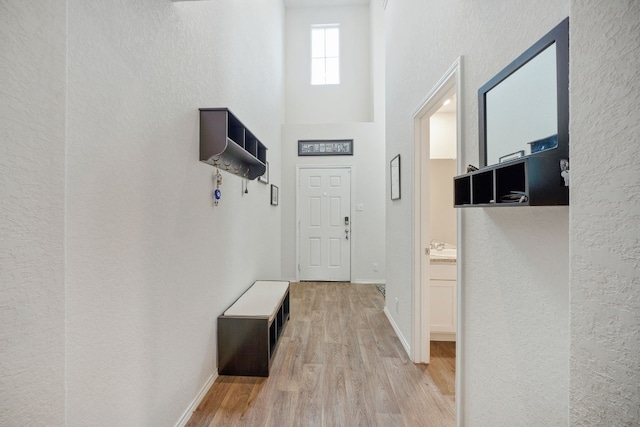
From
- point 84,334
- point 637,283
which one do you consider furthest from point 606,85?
point 84,334

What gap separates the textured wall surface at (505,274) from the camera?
86cm

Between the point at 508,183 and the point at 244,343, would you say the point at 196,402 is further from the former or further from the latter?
the point at 508,183

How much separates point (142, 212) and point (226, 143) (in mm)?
712

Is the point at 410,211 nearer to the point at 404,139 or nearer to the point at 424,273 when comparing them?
the point at 424,273

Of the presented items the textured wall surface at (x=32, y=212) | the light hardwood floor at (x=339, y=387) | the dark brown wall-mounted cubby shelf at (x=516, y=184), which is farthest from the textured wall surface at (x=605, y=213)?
the light hardwood floor at (x=339, y=387)

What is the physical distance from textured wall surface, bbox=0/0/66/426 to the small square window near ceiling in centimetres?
503

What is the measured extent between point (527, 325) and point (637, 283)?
671 mm

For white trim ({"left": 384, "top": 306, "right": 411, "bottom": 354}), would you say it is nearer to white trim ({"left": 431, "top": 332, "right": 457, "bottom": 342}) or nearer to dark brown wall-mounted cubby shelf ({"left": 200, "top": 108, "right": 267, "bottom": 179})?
white trim ({"left": 431, "top": 332, "right": 457, "bottom": 342})

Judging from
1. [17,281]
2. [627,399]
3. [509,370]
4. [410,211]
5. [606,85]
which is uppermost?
[606,85]

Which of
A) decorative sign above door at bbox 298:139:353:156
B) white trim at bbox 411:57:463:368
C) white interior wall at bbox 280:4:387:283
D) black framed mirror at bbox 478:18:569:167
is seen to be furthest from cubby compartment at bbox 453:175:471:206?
decorative sign above door at bbox 298:139:353:156

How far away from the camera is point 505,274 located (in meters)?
1.10

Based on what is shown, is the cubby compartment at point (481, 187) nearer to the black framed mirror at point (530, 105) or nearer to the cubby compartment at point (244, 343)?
the black framed mirror at point (530, 105)

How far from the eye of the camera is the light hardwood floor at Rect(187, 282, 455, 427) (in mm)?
1622

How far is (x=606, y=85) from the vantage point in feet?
1.54
